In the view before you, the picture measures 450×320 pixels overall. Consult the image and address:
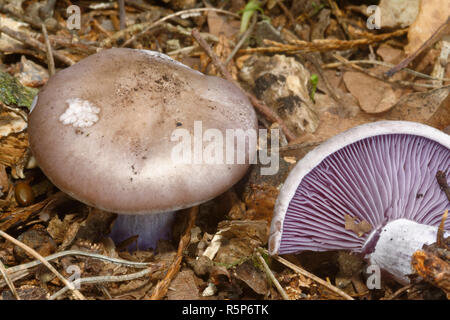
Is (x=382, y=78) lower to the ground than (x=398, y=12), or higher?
lower

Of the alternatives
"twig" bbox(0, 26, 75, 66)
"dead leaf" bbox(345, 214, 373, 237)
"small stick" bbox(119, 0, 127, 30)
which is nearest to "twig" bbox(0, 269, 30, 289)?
"twig" bbox(0, 26, 75, 66)

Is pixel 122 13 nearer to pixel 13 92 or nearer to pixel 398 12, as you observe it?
pixel 13 92

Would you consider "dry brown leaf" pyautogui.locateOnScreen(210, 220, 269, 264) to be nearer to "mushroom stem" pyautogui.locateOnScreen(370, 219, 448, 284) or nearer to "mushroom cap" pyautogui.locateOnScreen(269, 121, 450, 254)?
"mushroom cap" pyautogui.locateOnScreen(269, 121, 450, 254)

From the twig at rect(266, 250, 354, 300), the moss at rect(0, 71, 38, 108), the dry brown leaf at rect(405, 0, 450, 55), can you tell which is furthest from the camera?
the dry brown leaf at rect(405, 0, 450, 55)

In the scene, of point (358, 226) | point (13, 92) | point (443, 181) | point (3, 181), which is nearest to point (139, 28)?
point (13, 92)

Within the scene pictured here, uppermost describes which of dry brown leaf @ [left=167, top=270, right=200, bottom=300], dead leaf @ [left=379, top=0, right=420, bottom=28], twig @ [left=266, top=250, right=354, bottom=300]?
dead leaf @ [left=379, top=0, right=420, bottom=28]
